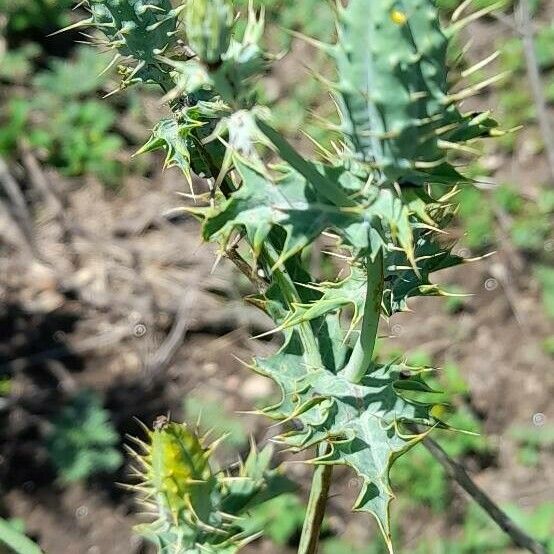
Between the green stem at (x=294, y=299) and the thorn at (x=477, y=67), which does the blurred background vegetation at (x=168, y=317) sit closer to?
the green stem at (x=294, y=299)

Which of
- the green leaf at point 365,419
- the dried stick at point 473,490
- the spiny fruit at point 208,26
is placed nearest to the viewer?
the spiny fruit at point 208,26

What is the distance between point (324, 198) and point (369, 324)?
0.23m

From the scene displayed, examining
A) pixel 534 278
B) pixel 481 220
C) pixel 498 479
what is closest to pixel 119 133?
pixel 481 220

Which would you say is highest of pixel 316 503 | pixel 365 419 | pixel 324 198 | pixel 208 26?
pixel 208 26

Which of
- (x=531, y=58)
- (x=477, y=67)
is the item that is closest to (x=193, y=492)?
(x=477, y=67)

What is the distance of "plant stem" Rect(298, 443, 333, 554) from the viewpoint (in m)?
1.34

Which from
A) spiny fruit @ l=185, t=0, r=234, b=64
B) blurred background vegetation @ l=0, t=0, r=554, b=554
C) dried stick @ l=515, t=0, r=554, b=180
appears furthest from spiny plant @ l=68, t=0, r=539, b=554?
blurred background vegetation @ l=0, t=0, r=554, b=554

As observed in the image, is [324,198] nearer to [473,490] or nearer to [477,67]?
[477,67]

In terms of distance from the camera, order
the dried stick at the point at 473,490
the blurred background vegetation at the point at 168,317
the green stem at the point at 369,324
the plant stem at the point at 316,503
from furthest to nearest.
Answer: the blurred background vegetation at the point at 168,317 → the dried stick at the point at 473,490 → the plant stem at the point at 316,503 → the green stem at the point at 369,324

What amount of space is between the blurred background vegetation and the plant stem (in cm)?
169

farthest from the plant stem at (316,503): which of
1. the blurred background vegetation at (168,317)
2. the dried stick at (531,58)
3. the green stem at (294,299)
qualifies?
the blurred background vegetation at (168,317)

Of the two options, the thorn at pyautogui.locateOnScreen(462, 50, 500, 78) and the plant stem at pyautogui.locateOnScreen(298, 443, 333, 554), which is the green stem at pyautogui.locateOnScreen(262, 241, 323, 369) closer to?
the plant stem at pyautogui.locateOnScreen(298, 443, 333, 554)

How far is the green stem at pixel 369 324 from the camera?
105 cm

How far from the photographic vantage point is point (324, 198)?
0.96m
